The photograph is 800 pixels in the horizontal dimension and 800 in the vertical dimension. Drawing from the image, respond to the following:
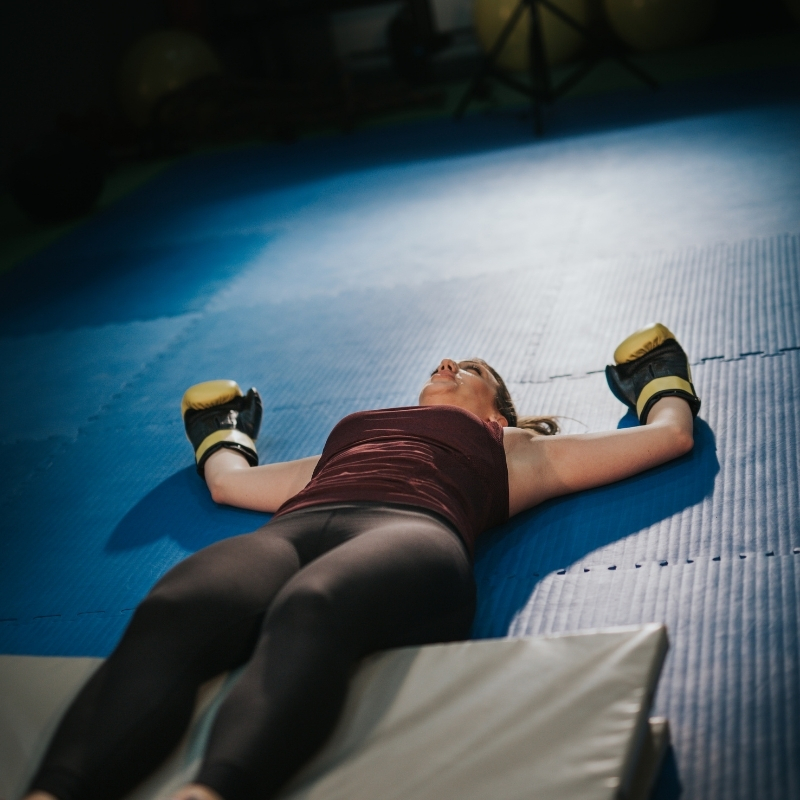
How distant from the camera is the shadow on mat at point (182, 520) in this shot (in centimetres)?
280

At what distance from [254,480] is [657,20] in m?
7.06

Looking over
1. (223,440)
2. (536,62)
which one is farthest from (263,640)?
(536,62)

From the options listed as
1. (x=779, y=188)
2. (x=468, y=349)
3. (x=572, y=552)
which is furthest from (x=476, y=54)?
(x=572, y=552)

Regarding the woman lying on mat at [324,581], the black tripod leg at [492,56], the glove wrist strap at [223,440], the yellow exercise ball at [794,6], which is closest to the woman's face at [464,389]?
the woman lying on mat at [324,581]

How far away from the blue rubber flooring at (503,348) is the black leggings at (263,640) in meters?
0.37

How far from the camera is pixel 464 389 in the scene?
2.65 metres

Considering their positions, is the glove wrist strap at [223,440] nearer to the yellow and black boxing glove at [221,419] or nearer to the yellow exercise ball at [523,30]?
the yellow and black boxing glove at [221,419]

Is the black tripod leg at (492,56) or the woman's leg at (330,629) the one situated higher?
the woman's leg at (330,629)

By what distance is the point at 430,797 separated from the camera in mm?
1570

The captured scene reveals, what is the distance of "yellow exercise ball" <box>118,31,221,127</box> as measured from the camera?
8.81 metres

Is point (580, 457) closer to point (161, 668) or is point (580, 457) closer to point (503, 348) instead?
point (503, 348)

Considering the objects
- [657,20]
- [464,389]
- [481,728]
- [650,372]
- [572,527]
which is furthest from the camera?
[657,20]

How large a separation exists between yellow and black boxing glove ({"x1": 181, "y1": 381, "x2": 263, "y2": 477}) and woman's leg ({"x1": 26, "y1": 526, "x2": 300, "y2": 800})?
1.04 meters

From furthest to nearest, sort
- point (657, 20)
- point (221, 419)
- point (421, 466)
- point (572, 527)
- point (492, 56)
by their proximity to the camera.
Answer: point (657, 20), point (492, 56), point (221, 419), point (572, 527), point (421, 466)
